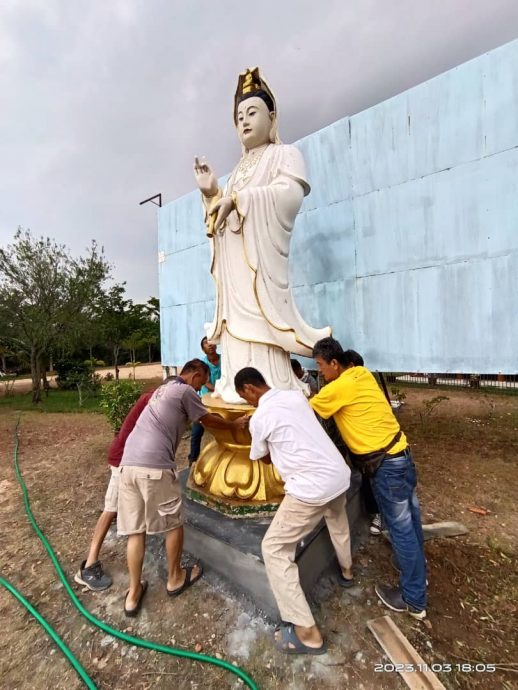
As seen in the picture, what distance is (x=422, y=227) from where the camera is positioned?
11.0 ft

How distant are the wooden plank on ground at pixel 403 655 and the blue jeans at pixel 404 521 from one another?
21 centimetres

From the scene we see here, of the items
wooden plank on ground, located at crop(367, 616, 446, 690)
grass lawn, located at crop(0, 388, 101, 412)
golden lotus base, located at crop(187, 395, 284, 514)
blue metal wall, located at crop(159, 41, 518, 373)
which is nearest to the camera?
wooden plank on ground, located at crop(367, 616, 446, 690)

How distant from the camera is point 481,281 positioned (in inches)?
122

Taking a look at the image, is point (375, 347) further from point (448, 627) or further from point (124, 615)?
point (124, 615)

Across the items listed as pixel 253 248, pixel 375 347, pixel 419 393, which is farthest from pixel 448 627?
pixel 419 393

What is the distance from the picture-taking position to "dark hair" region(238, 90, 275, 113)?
9.29 ft

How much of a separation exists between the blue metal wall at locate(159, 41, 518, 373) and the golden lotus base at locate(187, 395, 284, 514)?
193 centimetres

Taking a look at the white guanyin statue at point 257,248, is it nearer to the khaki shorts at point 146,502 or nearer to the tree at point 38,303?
the khaki shorts at point 146,502

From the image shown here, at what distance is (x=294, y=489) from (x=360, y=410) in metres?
0.62

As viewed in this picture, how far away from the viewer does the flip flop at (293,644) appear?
169 cm

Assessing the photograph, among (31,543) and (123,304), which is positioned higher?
(123,304)

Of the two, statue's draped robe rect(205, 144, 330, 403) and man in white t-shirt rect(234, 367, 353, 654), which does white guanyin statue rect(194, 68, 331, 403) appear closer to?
statue's draped robe rect(205, 144, 330, 403)

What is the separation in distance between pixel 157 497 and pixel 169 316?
4.43 m

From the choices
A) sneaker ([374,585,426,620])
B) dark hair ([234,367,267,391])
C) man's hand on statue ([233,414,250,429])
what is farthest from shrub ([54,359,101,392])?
sneaker ([374,585,426,620])
